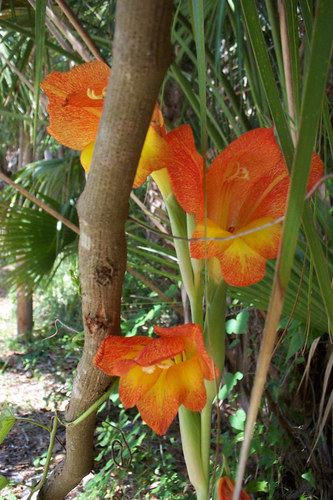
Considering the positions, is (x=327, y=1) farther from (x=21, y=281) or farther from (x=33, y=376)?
(x=33, y=376)

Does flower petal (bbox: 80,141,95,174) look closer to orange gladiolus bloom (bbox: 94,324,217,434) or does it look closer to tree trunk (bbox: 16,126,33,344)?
orange gladiolus bloom (bbox: 94,324,217,434)

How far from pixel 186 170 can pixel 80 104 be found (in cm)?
10

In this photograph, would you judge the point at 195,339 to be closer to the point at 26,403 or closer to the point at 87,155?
the point at 87,155

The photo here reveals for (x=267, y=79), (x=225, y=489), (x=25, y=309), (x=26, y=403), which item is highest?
(x=267, y=79)

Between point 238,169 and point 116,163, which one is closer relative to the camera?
point 116,163

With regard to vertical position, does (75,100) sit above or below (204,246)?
above

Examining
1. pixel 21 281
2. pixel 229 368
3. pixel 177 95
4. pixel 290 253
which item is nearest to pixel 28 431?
pixel 21 281

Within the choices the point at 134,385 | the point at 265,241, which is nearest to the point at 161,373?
the point at 134,385

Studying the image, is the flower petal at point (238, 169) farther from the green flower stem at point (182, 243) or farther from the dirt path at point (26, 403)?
the dirt path at point (26, 403)

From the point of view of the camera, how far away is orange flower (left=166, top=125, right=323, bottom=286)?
14.6 inches

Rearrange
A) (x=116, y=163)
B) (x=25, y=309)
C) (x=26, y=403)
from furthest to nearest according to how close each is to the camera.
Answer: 1. (x=25, y=309)
2. (x=26, y=403)
3. (x=116, y=163)

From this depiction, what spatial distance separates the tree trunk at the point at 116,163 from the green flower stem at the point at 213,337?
3.2 inches

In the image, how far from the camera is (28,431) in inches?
90.7

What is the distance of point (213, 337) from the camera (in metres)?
0.39
